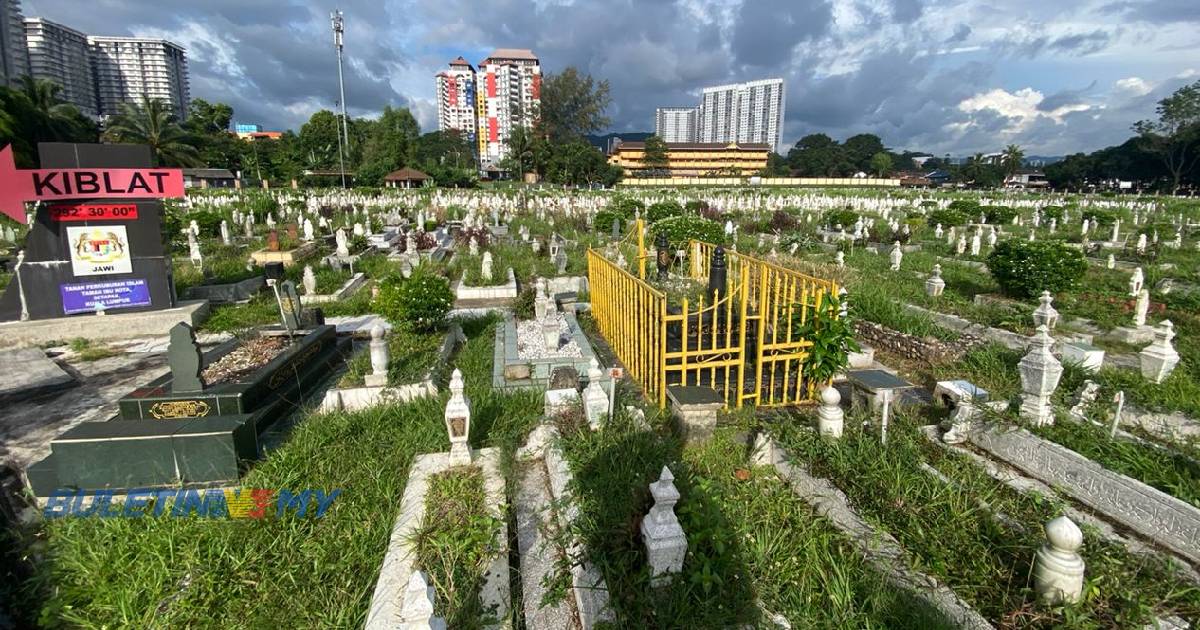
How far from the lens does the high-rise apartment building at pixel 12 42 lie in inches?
2963

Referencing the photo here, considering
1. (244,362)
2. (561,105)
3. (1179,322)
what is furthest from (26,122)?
(561,105)

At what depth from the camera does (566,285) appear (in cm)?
1184

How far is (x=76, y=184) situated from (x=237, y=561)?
809cm

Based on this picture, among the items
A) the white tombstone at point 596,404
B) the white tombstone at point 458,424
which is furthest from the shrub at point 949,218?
the white tombstone at point 458,424

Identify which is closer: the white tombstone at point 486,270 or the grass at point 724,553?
the grass at point 724,553

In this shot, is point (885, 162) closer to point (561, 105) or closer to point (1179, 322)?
point (561, 105)

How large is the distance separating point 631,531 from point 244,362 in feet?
17.2

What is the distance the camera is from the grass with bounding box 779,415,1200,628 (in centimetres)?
287

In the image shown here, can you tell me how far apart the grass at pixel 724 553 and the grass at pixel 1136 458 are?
2.27 meters

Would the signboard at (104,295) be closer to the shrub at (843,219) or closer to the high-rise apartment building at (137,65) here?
the shrub at (843,219)

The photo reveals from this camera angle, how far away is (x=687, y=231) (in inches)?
522

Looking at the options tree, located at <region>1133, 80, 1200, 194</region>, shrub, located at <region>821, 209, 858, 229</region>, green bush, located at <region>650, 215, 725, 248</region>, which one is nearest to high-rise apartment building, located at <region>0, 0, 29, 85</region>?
green bush, located at <region>650, 215, 725, 248</region>

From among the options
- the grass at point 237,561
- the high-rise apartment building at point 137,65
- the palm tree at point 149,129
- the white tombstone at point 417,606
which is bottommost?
the grass at point 237,561

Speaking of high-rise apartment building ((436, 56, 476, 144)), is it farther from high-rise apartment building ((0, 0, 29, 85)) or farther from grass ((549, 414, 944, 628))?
grass ((549, 414, 944, 628))
